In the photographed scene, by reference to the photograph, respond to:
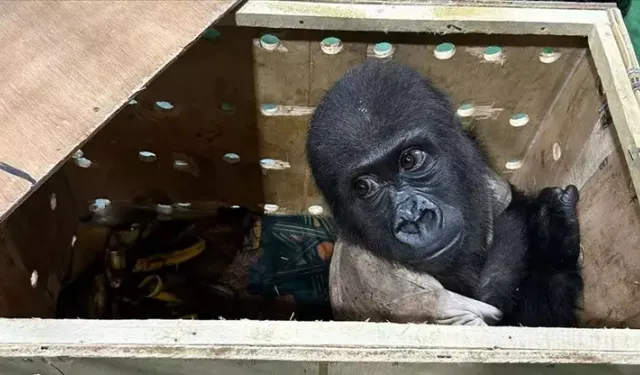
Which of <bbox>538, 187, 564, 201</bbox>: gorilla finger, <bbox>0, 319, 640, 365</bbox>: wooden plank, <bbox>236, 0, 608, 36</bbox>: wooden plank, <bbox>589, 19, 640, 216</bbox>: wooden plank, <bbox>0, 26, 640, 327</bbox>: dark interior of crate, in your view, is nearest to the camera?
<bbox>0, 319, 640, 365</bbox>: wooden plank

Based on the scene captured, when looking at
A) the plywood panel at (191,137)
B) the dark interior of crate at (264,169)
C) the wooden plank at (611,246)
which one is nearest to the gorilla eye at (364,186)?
the dark interior of crate at (264,169)

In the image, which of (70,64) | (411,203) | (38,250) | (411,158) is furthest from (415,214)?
(38,250)

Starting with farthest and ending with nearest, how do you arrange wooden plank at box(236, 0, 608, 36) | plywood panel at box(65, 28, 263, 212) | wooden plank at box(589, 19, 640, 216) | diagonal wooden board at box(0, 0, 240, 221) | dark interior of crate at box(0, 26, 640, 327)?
1. plywood panel at box(65, 28, 263, 212)
2. dark interior of crate at box(0, 26, 640, 327)
3. wooden plank at box(236, 0, 608, 36)
4. wooden plank at box(589, 19, 640, 216)
5. diagonal wooden board at box(0, 0, 240, 221)

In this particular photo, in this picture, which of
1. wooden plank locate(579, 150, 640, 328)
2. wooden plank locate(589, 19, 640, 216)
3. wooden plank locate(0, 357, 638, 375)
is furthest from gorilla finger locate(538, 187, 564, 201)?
wooden plank locate(0, 357, 638, 375)

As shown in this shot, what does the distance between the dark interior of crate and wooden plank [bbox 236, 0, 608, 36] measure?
0.08 m

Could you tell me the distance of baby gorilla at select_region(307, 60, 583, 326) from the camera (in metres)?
1.89

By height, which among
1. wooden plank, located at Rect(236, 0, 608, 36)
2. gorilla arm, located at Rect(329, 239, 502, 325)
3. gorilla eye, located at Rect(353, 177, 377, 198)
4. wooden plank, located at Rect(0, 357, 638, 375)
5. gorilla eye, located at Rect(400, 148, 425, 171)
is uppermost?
wooden plank, located at Rect(236, 0, 608, 36)

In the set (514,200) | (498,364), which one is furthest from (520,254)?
(498,364)

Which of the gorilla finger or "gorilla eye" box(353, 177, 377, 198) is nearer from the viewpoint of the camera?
"gorilla eye" box(353, 177, 377, 198)

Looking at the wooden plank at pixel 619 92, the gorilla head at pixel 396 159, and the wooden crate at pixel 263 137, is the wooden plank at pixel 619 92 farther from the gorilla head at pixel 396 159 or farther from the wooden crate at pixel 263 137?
the gorilla head at pixel 396 159

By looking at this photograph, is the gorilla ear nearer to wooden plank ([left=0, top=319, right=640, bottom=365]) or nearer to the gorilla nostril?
the gorilla nostril

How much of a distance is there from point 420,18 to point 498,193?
0.67 m

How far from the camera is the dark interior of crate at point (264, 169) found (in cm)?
218

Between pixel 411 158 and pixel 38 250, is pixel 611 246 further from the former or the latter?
pixel 38 250
